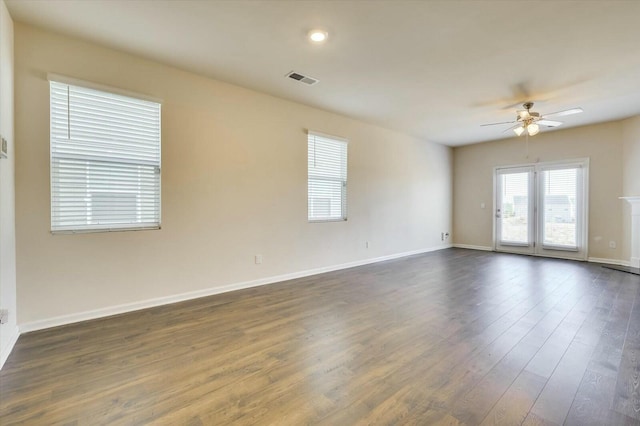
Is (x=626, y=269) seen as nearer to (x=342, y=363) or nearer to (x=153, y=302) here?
(x=342, y=363)

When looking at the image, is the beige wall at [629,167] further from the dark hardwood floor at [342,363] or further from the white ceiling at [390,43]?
the dark hardwood floor at [342,363]

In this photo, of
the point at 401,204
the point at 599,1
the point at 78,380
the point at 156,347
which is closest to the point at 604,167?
the point at 401,204

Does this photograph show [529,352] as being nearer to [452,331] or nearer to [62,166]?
[452,331]

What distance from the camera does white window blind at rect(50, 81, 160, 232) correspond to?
2.80 m

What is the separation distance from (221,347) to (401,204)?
16.7 feet

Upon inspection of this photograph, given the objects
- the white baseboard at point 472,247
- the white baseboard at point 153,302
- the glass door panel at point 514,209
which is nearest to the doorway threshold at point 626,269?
the glass door panel at point 514,209

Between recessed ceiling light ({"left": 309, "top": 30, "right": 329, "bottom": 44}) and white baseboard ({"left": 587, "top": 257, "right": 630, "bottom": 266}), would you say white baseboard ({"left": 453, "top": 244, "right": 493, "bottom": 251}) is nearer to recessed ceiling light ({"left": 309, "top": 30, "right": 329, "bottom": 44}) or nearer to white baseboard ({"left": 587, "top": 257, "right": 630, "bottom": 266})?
white baseboard ({"left": 587, "top": 257, "right": 630, "bottom": 266})

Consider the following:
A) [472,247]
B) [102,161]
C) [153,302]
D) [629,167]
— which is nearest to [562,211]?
[629,167]

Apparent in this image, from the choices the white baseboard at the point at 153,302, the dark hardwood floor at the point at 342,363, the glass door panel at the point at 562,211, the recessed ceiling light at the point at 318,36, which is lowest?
the dark hardwood floor at the point at 342,363

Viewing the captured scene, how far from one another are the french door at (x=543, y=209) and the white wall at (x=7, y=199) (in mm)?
8490

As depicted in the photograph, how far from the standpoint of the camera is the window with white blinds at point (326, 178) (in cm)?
488

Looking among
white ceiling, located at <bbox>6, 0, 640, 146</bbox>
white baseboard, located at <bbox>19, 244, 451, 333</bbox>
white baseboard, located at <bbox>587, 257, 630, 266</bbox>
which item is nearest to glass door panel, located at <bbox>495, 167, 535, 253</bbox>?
white baseboard, located at <bbox>587, 257, 630, 266</bbox>

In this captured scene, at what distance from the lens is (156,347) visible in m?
2.35

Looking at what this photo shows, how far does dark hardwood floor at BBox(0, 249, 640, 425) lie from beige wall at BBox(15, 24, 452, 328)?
40cm
